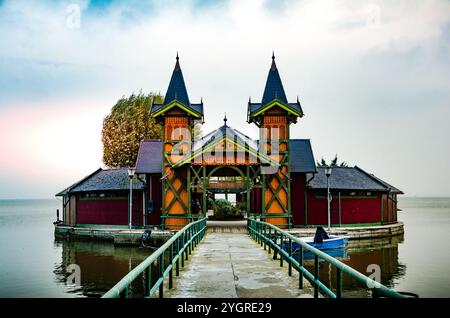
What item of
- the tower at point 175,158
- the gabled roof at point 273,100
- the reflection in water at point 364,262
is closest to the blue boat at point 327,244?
the reflection in water at point 364,262

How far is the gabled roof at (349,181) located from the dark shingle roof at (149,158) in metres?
9.95

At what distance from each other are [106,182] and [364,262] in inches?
729

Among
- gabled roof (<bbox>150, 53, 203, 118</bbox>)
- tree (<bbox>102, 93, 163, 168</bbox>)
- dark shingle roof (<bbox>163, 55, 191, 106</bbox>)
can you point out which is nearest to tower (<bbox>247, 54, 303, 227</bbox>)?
gabled roof (<bbox>150, 53, 203, 118</bbox>)

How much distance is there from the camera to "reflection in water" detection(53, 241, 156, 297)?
1547 centimetres

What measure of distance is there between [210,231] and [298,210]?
8764mm

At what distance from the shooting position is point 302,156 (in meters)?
→ 30.9

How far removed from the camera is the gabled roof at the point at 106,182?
3116 centimetres

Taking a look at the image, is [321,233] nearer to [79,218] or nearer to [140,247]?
[140,247]

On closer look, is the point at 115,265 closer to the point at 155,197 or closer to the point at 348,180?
the point at 155,197

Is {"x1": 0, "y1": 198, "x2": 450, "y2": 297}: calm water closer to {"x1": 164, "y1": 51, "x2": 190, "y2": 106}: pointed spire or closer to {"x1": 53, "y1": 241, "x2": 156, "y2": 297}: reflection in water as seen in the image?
{"x1": 53, "y1": 241, "x2": 156, "y2": 297}: reflection in water

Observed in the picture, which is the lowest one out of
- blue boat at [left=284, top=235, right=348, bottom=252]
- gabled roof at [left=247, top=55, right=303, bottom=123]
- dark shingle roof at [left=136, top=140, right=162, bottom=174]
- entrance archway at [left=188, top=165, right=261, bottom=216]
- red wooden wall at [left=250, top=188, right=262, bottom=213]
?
blue boat at [left=284, top=235, right=348, bottom=252]

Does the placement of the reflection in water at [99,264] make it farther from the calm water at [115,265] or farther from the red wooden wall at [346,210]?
the red wooden wall at [346,210]

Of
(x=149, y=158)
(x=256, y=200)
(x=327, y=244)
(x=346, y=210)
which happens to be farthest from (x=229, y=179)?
(x=327, y=244)

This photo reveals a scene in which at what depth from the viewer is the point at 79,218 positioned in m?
32.8
